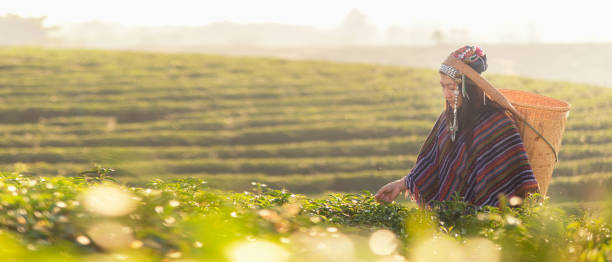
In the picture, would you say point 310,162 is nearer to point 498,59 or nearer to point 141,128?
point 141,128

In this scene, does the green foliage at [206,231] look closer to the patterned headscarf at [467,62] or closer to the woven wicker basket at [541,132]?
the woven wicker basket at [541,132]

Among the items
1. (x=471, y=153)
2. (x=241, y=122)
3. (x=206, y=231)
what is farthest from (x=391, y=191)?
(x=241, y=122)

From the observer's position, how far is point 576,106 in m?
16.9

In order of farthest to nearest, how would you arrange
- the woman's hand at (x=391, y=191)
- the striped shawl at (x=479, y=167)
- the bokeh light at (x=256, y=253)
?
the woman's hand at (x=391, y=191), the striped shawl at (x=479, y=167), the bokeh light at (x=256, y=253)

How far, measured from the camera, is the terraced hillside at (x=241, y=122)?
1136 cm

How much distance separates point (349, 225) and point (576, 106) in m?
16.4

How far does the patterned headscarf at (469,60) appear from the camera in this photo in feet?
11.9

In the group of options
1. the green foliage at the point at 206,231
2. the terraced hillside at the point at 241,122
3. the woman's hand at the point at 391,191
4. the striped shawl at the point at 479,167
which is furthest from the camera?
the terraced hillside at the point at 241,122

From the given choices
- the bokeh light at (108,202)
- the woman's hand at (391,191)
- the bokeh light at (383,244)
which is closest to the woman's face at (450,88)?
the woman's hand at (391,191)

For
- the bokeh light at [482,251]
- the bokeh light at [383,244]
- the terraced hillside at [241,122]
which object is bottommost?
the bokeh light at [482,251]

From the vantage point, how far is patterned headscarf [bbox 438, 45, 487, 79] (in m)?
3.62

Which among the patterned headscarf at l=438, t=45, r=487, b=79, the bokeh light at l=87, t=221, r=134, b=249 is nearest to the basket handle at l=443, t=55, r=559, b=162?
the patterned headscarf at l=438, t=45, r=487, b=79

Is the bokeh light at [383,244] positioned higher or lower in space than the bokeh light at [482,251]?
higher

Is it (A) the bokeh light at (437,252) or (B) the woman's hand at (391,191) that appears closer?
(A) the bokeh light at (437,252)
